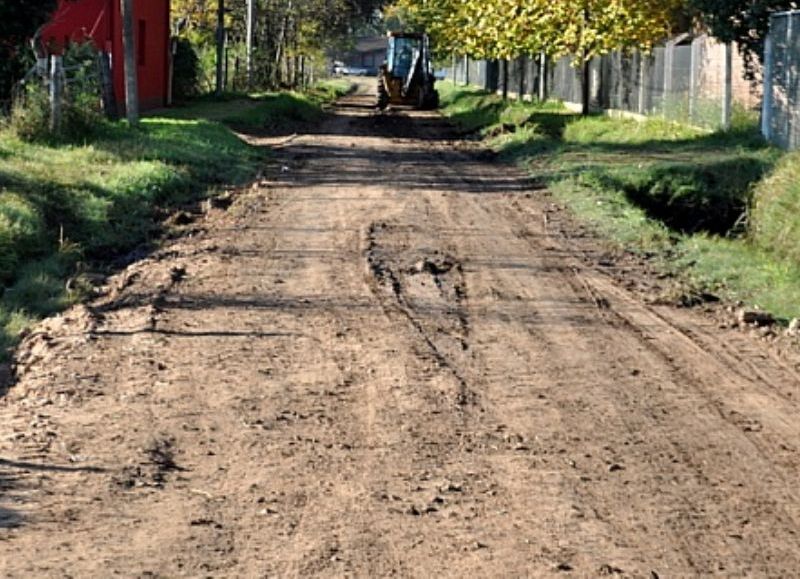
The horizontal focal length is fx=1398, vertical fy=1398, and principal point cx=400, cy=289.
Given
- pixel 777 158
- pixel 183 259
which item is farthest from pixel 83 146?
pixel 777 158

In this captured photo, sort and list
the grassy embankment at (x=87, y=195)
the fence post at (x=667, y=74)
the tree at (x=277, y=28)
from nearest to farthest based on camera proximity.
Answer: the grassy embankment at (x=87, y=195)
the fence post at (x=667, y=74)
the tree at (x=277, y=28)

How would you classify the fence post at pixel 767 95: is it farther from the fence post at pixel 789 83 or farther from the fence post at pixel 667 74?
the fence post at pixel 667 74

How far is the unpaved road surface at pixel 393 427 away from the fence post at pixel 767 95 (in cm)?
1035

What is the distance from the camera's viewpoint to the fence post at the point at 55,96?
21312mm

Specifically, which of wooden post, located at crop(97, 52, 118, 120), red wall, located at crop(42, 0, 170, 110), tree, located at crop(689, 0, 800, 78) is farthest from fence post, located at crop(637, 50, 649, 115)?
wooden post, located at crop(97, 52, 118, 120)

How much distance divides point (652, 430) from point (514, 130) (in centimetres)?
2477

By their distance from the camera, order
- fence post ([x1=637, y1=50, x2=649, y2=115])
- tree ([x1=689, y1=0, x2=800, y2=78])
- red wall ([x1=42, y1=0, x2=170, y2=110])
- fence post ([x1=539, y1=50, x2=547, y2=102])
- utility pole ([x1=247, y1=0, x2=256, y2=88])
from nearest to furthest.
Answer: tree ([x1=689, y1=0, x2=800, y2=78]), red wall ([x1=42, y1=0, x2=170, y2=110]), fence post ([x1=637, y1=50, x2=649, y2=115]), fence post ([x1=539, y1=50, x2=547, y2=102]), utility pole ([x1=247, y1=0, x2=256, y2=88])

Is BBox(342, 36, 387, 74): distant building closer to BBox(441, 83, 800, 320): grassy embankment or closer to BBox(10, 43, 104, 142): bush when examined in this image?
BBox(441, 83, 800, 320): grassy embankment

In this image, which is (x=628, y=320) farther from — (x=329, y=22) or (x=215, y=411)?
(x=329, y=22)

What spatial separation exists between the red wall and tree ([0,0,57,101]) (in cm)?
182

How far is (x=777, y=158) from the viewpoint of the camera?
19.2 meters

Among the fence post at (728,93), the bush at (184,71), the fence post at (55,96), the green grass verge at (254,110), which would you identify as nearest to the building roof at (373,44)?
the green grass verge at (254,110)

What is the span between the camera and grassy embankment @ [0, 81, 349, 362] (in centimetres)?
1148

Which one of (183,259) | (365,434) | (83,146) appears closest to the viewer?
(365,434)
